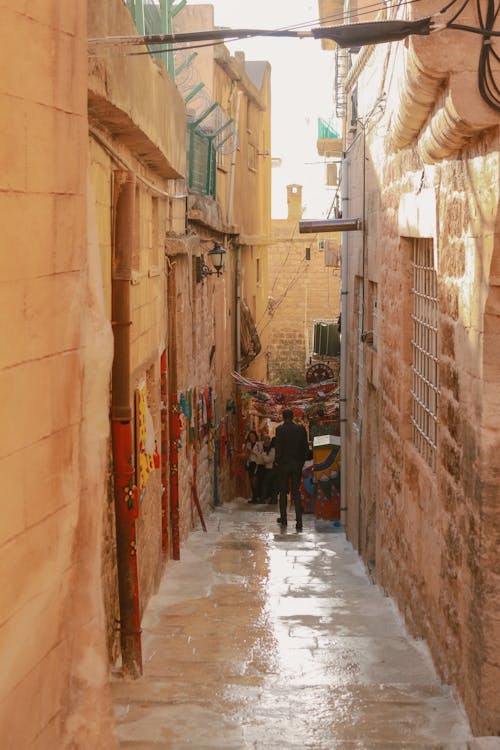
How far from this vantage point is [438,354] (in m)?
6.72

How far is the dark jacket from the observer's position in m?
13.2

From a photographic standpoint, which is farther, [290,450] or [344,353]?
[344,353]

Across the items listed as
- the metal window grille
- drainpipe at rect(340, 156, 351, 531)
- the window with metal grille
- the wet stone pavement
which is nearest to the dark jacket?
the metal window grille

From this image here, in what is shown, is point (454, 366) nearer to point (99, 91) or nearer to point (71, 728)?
point (99, 91)

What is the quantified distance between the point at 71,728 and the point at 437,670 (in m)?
3.04

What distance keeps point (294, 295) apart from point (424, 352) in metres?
27.6

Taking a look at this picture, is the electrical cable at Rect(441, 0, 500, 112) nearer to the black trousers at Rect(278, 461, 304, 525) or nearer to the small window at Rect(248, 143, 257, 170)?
the black trousers at Rect(278, 461, 304, 525)

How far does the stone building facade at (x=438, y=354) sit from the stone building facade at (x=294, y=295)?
23565mm

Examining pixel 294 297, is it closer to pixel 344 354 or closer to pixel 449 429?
pixel 344 354

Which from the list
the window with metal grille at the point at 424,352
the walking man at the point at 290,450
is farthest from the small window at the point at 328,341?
the window with metal grille at the point at 424,352

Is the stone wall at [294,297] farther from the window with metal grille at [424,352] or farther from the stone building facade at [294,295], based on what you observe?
the window with metal grille at [424,352]

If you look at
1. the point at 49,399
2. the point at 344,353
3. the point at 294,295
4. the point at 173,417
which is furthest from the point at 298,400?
the point at 294,295

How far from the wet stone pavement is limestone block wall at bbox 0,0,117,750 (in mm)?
1381

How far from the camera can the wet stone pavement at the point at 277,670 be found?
5.68 meters
